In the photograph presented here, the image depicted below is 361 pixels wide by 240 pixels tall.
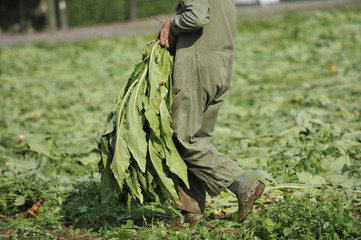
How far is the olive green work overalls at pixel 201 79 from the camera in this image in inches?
174

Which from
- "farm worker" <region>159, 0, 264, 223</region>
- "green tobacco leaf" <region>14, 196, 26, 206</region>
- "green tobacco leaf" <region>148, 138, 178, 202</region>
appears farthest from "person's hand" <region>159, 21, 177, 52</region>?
"green tobacco leaf" <region>14, 196, 26, 206</region>

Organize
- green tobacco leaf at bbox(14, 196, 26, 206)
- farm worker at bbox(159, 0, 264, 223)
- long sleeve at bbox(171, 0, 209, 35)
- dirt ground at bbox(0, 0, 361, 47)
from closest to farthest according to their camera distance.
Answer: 1. long sleeve at bbox(171, 0, 209, 35)
2. farm worker at bbox(159, 0, 264, 223)
3. green tobacco leaf at bbox(14, 196, 26, 206)
4. dirt ground at bbox(0, 0, 361, 47)

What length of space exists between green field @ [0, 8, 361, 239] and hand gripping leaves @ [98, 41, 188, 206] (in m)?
0.27

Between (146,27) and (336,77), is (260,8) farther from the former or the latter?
(336,77)

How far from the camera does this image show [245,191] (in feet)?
15.0

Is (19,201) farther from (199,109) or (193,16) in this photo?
(193,16)

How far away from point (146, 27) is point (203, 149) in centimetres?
1434

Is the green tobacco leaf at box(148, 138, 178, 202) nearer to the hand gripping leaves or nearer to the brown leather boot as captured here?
the hand gripping leaves

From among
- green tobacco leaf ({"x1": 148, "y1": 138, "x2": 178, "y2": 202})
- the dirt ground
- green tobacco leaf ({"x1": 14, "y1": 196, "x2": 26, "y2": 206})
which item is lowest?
the dirt ground

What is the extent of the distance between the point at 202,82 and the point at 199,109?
0.20 m

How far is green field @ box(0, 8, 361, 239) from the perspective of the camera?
4.57m

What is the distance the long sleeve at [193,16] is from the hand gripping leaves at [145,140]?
329 mm

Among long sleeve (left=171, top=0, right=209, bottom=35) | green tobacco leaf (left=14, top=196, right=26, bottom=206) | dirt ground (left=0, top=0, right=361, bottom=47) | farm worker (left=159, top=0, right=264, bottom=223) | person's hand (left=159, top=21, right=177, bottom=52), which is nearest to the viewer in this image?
long sleeve (left=171, top=0, right=209, bottom=35)

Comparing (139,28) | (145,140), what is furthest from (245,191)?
(139,28)
